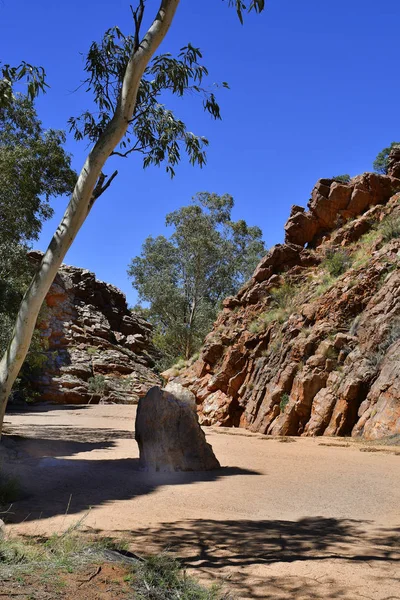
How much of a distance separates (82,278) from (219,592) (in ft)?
122

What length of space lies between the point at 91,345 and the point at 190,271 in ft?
28.6

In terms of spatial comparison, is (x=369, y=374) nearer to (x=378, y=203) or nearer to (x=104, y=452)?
(x=104, y=452)

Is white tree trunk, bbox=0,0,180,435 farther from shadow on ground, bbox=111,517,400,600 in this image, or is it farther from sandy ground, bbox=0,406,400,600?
shadow on ground, bbox=111,517,400,600

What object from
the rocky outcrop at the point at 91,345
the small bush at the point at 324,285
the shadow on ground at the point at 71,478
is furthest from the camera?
the rocky outcrop at the point at 91,345

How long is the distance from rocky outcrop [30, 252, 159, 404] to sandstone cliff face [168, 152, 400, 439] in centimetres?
782

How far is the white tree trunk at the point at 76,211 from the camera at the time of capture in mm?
4801

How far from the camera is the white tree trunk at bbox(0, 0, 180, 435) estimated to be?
480 cm

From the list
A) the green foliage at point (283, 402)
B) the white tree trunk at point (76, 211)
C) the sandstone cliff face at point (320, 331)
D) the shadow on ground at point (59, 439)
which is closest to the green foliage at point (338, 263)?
the sandstone cliff face at point (320, 331)

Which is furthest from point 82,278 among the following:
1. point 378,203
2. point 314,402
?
point 314,402

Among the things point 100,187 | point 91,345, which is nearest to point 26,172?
point 100,187

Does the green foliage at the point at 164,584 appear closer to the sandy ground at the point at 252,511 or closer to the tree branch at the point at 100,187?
the sandy ground at the point at 252,511

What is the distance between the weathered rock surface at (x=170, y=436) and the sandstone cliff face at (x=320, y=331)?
4.45 m

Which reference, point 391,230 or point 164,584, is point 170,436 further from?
point 391,230

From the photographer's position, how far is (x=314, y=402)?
13.3 m
